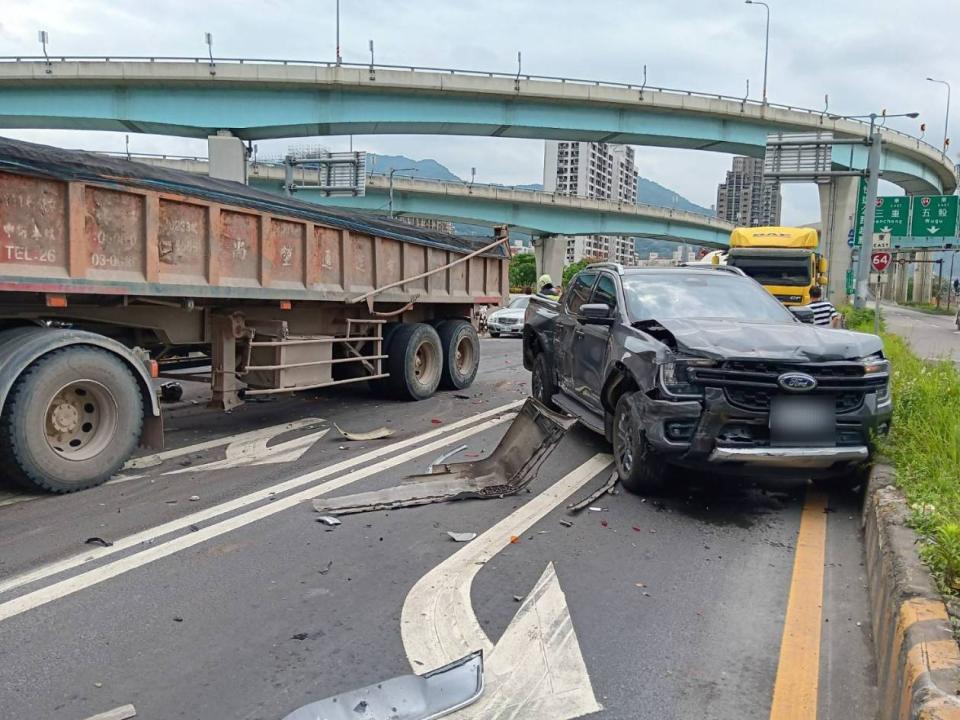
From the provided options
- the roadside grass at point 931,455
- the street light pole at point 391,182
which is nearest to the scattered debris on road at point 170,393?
the roadside grass at point 931,455

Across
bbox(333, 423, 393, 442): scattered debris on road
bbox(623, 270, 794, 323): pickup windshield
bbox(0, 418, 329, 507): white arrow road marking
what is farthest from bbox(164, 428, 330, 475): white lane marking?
bbox(623, 270, 794, 323): pickup windshield

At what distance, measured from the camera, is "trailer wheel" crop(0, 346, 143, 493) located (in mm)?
5418

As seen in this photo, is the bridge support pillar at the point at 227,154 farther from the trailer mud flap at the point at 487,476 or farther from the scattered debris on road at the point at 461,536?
the scattered debris on road at the point at 461,536

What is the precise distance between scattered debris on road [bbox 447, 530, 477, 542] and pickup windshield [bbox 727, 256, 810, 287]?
19.4m

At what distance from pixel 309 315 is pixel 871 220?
2164cm

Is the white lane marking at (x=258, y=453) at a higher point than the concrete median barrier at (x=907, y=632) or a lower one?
lower

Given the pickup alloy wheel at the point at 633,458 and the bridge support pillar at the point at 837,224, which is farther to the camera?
the bridge support pillar at the point at 837,224

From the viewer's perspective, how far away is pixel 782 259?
22594 millimetres

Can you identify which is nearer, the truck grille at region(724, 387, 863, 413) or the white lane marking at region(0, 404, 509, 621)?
the white lane marking at region(0, 404, 509, 621)

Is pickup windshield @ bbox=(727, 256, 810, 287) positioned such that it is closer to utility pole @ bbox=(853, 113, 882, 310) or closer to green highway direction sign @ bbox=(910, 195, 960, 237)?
utility pole @ bbox=(853, 113, 882, 310)

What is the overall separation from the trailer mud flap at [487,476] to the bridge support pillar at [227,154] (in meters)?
24.7

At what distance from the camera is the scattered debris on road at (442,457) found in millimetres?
6691

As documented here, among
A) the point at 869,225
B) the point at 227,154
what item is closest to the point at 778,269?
the point at 869,225

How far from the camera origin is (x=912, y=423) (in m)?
6.39
